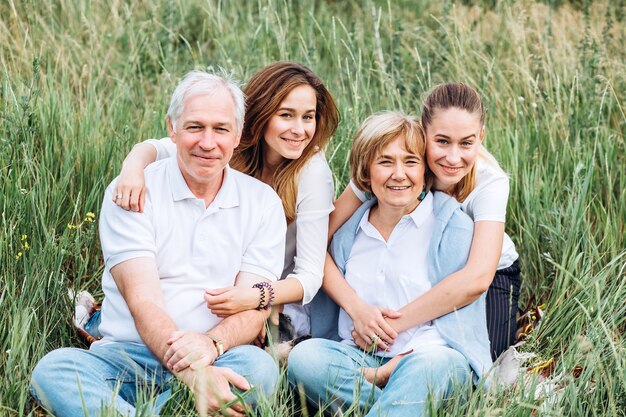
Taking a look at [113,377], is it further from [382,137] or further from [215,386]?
[382,137]

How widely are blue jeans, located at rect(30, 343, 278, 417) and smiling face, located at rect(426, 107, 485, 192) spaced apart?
1.07 metres

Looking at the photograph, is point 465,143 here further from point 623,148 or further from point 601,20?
point 601,20

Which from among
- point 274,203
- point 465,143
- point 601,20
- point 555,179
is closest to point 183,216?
point 274,203

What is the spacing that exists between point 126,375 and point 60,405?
281 mm

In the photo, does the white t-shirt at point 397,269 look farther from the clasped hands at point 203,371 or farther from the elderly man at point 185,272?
the clasped hands at point 203,371

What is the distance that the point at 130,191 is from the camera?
3.21 m

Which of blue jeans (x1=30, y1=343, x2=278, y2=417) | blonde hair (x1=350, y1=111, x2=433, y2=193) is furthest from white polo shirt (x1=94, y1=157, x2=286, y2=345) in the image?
blonde hair (x1=350, y1=111, x2=433, y2=193)

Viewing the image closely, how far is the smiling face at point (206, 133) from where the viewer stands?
126 inches

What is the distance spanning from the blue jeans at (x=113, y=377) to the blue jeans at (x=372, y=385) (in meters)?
0.15

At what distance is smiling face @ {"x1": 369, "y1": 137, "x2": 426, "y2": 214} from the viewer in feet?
11.1

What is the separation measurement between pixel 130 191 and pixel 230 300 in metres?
0.58

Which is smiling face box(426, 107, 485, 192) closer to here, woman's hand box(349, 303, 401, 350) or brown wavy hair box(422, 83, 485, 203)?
brown wavy hair box(422, 83, 485, 203)

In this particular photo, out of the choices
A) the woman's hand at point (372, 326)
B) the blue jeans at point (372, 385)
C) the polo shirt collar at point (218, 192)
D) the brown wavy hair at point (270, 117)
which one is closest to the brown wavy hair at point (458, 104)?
the brown wavy hair at point (270, 117)

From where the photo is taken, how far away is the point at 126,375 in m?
3.10
